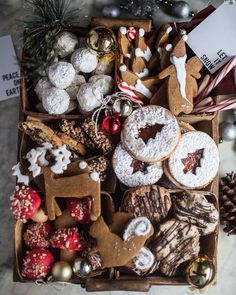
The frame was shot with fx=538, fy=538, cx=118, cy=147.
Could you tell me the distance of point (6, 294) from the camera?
1850 millimetres

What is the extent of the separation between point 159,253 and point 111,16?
0.81 metres

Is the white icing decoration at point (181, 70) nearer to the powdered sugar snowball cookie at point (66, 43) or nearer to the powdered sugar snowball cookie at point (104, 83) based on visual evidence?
the powdered sugar snowball cookie at point (104, 83)

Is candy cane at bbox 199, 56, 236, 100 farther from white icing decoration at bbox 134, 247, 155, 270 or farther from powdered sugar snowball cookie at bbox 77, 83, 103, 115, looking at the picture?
white icing decoration at bbox 134, 247, 155, 270

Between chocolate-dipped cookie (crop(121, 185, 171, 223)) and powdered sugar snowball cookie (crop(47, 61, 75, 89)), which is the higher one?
powdered sugar snowball cookie (crop(47, 61, 75, 89))

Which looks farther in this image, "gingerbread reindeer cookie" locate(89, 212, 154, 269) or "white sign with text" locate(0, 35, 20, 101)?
"white sign with text" locate(0, 35, 20, 101)

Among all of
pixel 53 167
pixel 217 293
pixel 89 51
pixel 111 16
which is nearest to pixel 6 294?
pixel 53 167

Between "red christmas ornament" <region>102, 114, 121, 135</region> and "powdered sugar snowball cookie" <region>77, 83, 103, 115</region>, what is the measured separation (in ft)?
0.18

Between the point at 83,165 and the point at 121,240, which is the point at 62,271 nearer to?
the point at 121,240

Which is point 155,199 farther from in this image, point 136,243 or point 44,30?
point 44,30

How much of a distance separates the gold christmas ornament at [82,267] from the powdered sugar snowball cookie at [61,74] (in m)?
0.51

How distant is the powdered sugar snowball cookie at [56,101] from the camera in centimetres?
157

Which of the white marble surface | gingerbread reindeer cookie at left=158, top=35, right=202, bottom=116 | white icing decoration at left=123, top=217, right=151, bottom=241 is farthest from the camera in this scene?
the white marble surface

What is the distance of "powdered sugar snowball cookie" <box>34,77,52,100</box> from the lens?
1619 mm

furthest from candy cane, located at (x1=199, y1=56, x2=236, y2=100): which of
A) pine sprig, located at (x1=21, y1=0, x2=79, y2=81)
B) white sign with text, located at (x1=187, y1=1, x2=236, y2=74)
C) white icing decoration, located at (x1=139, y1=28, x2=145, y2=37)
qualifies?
pine sprig, located at (x1=21, y1=0, x2=79, y2=81)
